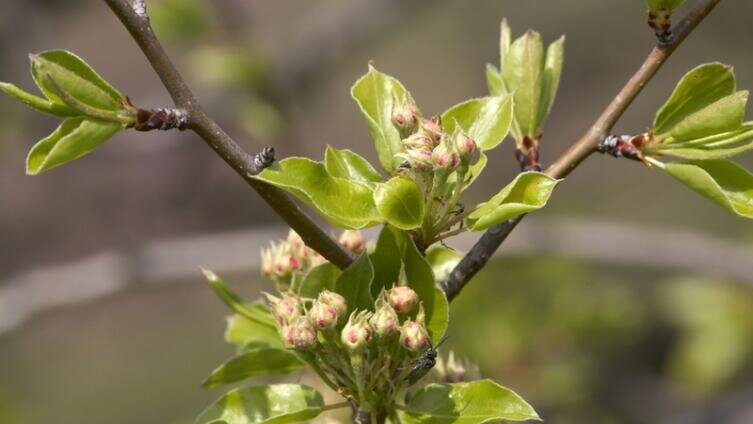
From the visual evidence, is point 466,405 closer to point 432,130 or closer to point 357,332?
point 357,332

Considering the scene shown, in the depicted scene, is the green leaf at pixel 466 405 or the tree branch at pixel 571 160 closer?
the green leaf at pixel 466 405

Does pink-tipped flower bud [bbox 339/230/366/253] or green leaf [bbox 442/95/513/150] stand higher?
green leaf [bbox 442/95/513/150]

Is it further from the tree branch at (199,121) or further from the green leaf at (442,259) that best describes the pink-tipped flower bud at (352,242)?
the tree branch at (199,121)

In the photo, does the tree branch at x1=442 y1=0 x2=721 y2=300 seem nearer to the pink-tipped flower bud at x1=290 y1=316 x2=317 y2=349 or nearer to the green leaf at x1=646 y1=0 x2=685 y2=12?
the green leaf at x1=646 y1=0 x2=685 y2=12

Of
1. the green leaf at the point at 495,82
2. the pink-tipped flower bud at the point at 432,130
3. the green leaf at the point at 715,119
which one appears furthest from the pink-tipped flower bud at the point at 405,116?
the green leaf at the point at 715,119

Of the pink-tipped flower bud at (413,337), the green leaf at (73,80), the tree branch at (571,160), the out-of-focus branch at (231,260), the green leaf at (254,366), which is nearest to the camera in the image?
the green leaf at (73,80)

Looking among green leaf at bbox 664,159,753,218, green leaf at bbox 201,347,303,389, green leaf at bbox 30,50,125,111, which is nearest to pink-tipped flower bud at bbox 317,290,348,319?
green leaf at bbox 201,347,303,389

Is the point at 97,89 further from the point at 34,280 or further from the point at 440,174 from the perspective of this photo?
the point at 34,280
